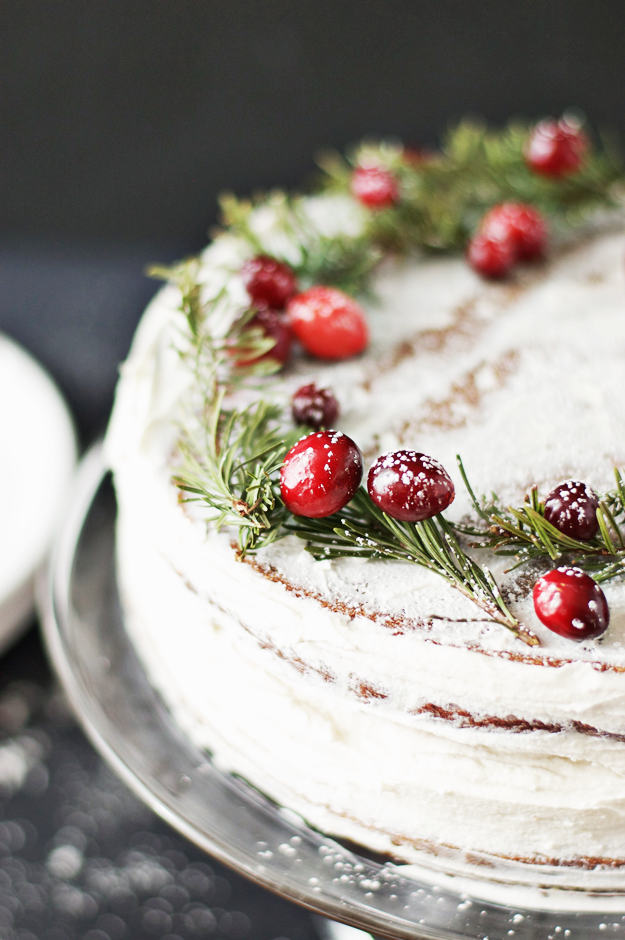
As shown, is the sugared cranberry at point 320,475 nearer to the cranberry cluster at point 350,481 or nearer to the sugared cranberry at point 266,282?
the cranberry cluster at point 350,481

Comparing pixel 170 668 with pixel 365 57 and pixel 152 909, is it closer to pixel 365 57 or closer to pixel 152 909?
pixel 152 909

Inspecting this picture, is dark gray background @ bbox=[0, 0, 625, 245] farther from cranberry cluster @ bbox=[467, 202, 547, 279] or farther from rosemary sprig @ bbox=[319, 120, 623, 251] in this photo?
cranberry cluster @ bbox=[467, 202, 547, 279]

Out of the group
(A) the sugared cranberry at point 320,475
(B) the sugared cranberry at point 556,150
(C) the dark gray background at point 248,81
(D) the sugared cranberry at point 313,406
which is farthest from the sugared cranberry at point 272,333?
(C) the dark gray background at point 248,81

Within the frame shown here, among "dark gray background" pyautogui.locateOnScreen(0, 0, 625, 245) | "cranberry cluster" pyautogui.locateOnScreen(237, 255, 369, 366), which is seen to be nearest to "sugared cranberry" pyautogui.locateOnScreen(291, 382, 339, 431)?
"cranberry cluster" pyautogui.locateOnScreen(237, 255, 369, 366)

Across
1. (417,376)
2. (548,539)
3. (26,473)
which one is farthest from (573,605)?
(26,473)

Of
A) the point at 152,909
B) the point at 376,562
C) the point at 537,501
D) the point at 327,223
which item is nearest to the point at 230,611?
the point at 376,562

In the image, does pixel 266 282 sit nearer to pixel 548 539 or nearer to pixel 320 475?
pixel 320 475
